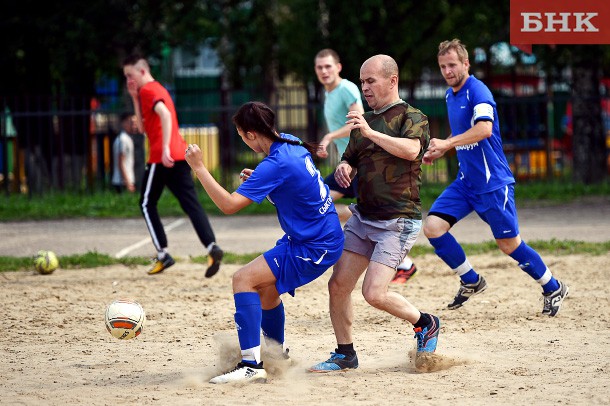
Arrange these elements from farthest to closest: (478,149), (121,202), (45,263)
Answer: (121,202) → (45,263) → (478,149)

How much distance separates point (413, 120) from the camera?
21.1 feet

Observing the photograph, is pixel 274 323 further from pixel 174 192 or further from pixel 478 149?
pixel 174 192

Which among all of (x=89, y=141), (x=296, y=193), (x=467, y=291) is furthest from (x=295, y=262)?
(x=89, y=141)

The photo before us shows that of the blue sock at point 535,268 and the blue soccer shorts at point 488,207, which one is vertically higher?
the blue soccer shorts at point 488,207

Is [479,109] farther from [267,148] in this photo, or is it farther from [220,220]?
[220,220]

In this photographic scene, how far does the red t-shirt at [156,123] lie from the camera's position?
1037 cm

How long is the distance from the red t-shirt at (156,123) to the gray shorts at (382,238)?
13.6 feet

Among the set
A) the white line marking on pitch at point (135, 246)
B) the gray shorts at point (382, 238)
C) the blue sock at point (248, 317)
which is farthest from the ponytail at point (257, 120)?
the white line marking on pitch at point (135, 246)

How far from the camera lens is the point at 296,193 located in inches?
241

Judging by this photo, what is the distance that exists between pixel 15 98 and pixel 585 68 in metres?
10.7

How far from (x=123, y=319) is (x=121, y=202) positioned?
33.2ft

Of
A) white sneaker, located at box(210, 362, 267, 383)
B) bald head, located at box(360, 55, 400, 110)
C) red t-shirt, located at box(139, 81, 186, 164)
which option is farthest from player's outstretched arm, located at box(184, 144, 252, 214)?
red t-shirt, located at box(139, 81, 186, 164)

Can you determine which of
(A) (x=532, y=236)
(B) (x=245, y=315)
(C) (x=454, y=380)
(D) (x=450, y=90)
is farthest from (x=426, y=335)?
(A) (x=532, y=236)

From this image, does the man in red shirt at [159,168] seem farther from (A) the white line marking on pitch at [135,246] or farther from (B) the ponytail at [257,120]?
(B) the ponytail at [257,120]
